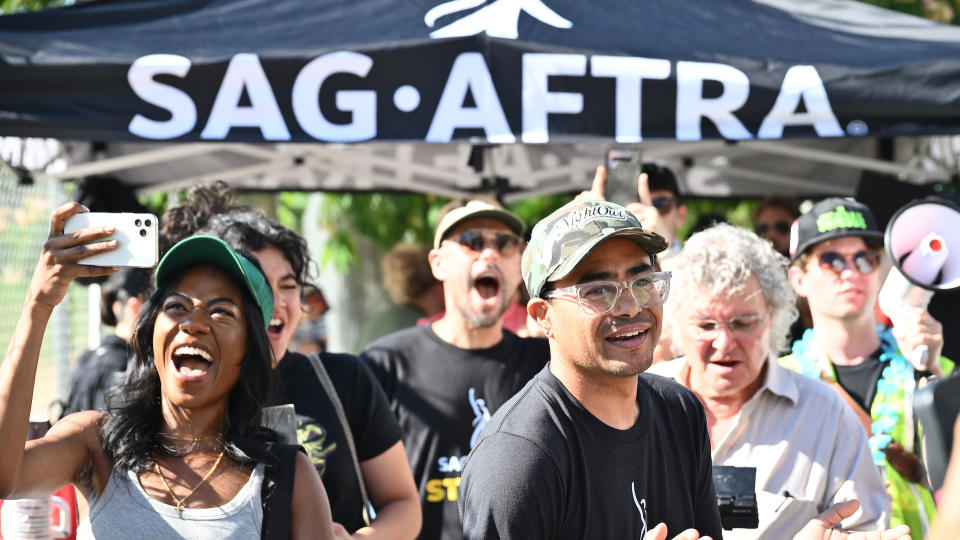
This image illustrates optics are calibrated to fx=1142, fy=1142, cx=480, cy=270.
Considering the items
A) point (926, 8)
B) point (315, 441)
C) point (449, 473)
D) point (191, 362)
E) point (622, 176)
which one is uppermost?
point (926, 8)

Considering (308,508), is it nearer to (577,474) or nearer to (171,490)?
(171,490)

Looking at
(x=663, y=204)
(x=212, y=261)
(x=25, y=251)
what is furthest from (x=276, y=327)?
(x=25, y=251)

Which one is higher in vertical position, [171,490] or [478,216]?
[478,216]

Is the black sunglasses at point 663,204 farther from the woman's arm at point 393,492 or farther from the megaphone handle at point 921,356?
the woman's arm at point 393,492

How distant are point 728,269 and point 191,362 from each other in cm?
173

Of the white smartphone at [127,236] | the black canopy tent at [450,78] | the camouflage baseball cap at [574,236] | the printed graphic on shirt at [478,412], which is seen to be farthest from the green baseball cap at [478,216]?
the white smartphone at [127,236]

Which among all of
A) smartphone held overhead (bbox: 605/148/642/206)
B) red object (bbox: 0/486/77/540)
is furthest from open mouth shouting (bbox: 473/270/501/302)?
red object (bbox: 0/486/77/540)

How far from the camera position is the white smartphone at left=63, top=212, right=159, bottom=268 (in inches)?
99.0

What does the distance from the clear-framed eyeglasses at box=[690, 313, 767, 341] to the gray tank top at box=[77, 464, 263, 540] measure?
5.31 ft

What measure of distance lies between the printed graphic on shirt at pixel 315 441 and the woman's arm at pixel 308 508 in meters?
0.63

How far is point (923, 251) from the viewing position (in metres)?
3.85

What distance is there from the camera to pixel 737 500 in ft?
10.2

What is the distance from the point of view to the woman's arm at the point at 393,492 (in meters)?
3.26

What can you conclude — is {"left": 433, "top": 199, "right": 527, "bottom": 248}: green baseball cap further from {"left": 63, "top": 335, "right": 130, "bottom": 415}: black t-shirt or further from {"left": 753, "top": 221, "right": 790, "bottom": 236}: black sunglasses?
{"left": 753, "top": 221, "right": 790, "bottom": 236}: black sunglasses
